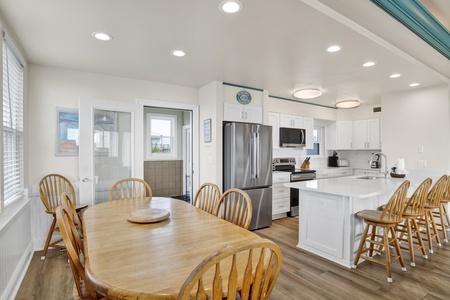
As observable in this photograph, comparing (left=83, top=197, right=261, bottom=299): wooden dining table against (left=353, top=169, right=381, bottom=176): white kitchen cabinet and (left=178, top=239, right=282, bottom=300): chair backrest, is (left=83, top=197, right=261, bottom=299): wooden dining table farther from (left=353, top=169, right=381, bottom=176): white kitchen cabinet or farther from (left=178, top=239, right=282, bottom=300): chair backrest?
(left=353, top=169, right=381, bottom=176): white kitchen cabinet

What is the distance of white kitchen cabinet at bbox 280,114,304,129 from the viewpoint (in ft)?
16.5

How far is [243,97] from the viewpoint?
4.09 metres

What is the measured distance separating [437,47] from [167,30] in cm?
301

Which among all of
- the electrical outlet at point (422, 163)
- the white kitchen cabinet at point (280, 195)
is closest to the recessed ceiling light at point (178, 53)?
the white kitchen cabinet at point (280, 195)

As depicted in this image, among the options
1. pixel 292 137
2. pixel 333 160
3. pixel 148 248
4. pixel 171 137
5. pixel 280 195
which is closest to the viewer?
pixel 148 248

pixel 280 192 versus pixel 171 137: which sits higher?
pixel 171 137

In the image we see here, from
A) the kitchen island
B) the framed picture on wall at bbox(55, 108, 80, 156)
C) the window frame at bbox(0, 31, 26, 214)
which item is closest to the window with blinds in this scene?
the window frame at bbox(0, 31, 26, 214)

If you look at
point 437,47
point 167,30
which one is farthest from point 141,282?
point 437,47

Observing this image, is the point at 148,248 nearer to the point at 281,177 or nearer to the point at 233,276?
the point at 233,276

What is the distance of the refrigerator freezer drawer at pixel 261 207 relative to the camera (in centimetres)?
389

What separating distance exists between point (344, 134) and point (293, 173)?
89.8 inches

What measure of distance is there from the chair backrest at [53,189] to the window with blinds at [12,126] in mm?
223

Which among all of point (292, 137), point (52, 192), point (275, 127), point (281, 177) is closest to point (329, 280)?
point (281, 177)

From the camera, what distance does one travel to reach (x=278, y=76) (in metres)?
3.59
